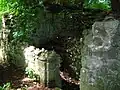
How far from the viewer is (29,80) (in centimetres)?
544

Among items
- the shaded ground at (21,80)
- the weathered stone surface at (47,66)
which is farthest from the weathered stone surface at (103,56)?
the shaded ground at (21,80)

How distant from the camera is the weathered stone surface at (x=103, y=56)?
3.62 m

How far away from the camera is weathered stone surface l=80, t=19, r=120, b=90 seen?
11.9 ft

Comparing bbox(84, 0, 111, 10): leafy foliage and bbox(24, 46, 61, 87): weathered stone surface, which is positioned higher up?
bbox(84, 0, 111, 10): leafy foliage

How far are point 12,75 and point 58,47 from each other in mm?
1307

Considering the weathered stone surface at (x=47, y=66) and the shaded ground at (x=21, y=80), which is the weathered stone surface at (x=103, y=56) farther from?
the shaded ground at (x=21, y=80)

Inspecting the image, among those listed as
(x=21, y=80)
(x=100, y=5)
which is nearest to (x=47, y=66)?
(x=21, y=80)

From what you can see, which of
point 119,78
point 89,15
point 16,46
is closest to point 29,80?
point 16,46

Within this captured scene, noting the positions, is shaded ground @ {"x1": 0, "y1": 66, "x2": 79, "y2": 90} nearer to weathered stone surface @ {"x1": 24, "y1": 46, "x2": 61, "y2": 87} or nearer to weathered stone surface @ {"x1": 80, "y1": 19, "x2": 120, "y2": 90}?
weathered stone surface @ {"x1": 24, "y1": 46, "x2": 61, "y2": 87}

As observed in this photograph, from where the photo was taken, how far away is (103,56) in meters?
3.72

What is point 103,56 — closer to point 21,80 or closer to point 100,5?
point 21,80

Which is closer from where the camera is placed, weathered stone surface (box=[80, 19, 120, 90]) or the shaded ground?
weathered stone surface (box=[80, 19, 120, 90])

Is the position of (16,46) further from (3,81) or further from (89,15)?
(89,15)

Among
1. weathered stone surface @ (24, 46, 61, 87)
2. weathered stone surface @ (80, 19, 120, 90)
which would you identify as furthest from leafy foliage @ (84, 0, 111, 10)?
weathered stone surface @ (80, 19, 120, 90)
